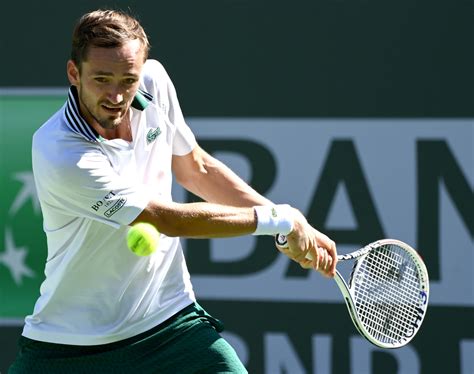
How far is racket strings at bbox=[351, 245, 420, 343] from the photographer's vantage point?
4.23 metres

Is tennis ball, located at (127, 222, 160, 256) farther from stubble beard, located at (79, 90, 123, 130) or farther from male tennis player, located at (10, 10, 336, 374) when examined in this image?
stubble beard, located at (79, 90, 123, 130)

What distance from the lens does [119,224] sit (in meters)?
3.52

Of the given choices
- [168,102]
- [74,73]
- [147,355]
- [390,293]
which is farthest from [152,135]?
[390,293]

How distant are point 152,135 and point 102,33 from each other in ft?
1.42

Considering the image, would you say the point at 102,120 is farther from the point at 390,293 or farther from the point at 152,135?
the point at 390,293

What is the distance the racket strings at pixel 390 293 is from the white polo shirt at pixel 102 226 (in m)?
0.76

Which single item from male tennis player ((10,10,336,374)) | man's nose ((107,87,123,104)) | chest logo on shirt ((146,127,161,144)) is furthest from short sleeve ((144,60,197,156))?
man's nose ((107,87,123,104))

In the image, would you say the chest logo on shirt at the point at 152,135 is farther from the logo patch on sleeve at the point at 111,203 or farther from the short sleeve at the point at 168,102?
the logo patch on sleeve at the point at 111,203

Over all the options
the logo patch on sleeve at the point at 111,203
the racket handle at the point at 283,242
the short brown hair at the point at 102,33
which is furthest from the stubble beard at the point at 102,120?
the racket handle at the point at 283,242

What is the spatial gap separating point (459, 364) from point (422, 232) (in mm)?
717

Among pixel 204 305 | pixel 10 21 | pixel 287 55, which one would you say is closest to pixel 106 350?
pixel 204 305

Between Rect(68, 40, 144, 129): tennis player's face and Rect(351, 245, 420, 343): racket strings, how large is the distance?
121 centimetres

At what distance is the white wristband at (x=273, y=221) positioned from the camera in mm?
3580

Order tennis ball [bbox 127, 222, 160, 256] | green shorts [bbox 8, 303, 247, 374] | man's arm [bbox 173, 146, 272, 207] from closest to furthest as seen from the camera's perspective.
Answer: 1. tennis ball [bbox 127, 222, 160, 256]
2. green shorts [bbox 8, 303, 247, 374]
3. man's arm [bbox 173, 146, 272, 207]
